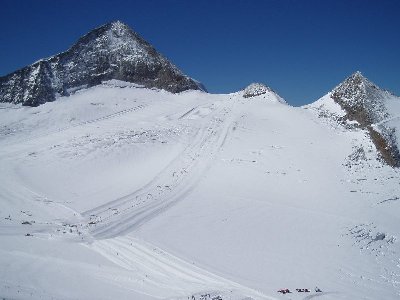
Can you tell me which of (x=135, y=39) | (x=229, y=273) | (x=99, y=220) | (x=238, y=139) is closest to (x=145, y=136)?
(x=238, y=139)

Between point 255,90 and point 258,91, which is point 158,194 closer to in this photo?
point 258,91

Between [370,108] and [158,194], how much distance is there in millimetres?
18798

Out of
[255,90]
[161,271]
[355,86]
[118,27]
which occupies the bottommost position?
[161,271]

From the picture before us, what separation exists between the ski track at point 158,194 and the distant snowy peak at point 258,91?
1300cm

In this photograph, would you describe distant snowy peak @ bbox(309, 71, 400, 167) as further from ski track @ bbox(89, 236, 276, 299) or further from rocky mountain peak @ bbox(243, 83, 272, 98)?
ski track @ bbox(89, 236, 276, 299)

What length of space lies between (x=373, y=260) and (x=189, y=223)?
6.08 metres

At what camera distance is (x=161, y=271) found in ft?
33.6

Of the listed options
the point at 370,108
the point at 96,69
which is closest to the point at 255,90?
the point at 370,108

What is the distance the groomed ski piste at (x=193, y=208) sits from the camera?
390 inches

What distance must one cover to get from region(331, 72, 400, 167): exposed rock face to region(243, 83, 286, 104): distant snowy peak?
216 inches

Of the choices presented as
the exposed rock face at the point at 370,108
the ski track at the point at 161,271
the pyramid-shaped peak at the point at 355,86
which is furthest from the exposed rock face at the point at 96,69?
the ski track at the point at 161,271

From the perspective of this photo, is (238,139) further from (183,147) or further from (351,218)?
(351,218)

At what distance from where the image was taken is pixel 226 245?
40.7 ft

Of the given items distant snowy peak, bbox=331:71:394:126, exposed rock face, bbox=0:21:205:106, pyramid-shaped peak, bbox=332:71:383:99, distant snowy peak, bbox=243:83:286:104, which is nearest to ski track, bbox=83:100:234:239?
distant snowy peak, bbox=331:71:394:126
